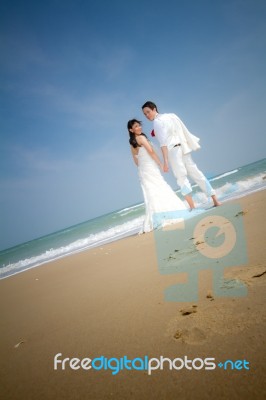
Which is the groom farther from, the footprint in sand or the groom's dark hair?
the footprint in sand

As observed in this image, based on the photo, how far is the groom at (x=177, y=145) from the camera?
4547mm

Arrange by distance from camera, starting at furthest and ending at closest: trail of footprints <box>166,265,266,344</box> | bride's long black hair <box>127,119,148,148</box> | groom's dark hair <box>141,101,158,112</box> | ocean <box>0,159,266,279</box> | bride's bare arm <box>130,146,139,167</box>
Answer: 1. ocean <box>0,159,266,279</box>
2. bride's bare arm <box>130,146,139,167</box>
3. bride's long black hair <box>127,119,148,148</box>
4. groom's dark hair <box>141,101,158,112</box>
5. trail of footprints <box>166,265,266,344</box>

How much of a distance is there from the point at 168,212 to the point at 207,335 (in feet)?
12.9

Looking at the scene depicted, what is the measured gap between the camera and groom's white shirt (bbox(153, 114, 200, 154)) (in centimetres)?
452

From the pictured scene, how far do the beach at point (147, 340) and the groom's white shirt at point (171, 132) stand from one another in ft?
9.57

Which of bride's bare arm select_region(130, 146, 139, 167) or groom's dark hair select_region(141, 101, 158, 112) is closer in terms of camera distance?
groom's dark hair select_region(141, 101, 158, 112)

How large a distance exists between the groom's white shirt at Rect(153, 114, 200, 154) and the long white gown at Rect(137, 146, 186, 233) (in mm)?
685

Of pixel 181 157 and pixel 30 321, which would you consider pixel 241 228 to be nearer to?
pixel 30 321

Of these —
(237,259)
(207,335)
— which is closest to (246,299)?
(207,335)

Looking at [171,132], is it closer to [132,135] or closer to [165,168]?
[165,168]

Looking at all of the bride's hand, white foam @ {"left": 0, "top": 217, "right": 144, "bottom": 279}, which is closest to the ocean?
white foam @ {"left": 0, "top": 217, "right": 144, "bottom": 279}

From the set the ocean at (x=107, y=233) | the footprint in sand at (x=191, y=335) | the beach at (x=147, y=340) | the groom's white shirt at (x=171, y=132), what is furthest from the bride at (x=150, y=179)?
the footprint in sand at (x=191, y=335)

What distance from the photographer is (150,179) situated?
17.1 feet

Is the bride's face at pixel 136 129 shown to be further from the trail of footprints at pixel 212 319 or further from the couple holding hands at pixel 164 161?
the trail of footprints at pixel 212 319
